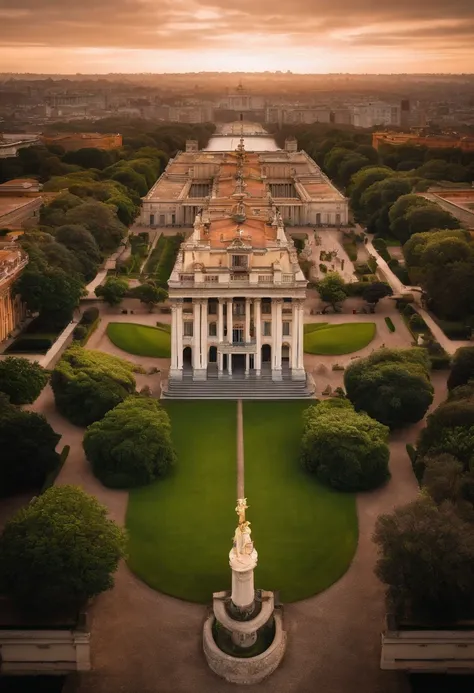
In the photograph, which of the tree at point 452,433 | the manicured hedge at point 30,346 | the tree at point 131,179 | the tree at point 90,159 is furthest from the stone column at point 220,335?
the tree at point 90,159

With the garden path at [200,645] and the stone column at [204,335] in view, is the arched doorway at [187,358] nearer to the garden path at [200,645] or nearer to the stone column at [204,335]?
the stone column at [204,335]

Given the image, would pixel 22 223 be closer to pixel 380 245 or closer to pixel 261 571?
pixel 380 245

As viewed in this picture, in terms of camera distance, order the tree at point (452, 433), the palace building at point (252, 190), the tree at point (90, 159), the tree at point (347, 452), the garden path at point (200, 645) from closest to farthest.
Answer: the garden path at point (200, 645)
the tree at point (452, 433)
the tree at point (347, 452)
the palace building at point (252, 190)
the tree at point (90, 159)

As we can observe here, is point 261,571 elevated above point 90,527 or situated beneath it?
situated beneath

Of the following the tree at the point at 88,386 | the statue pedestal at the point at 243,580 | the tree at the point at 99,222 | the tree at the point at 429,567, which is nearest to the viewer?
the statue pedestal at the point at 243,580

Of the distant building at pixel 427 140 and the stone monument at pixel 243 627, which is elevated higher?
the distant building at pixel 427 140

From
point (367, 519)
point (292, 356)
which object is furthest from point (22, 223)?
point (367, 519)

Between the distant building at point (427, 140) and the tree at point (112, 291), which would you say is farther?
the distant building at point (427, 140)

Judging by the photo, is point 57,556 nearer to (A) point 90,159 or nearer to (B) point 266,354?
(B) point 266,354

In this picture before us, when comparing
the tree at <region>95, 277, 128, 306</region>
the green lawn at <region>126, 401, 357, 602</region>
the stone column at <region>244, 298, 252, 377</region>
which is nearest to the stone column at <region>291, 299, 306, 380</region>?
the stone column at <region>244, 298, 252, 377</region>
